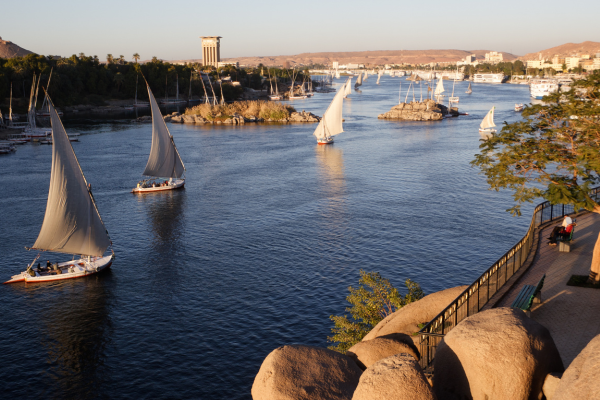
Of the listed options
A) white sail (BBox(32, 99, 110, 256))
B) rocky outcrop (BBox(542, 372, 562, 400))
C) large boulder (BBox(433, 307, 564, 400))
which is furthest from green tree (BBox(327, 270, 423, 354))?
white sail (BBox(32, 99, 110, 256))

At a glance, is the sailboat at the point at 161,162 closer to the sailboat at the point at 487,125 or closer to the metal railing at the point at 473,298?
the metal railing at the point at 473,298

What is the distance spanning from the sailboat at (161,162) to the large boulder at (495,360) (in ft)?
162

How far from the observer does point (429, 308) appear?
1808 centimetres

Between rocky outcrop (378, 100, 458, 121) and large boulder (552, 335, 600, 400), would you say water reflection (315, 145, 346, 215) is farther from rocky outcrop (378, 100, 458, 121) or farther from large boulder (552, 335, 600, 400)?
rocky outcrop (378, 100, 458, 121)

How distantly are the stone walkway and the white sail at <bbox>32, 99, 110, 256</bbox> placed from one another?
1045 inches

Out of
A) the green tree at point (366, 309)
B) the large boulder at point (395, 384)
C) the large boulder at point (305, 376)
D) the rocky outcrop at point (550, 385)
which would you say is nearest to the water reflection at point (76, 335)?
the green tree at point (366, 309)

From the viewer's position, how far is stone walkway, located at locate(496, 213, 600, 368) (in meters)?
15.7

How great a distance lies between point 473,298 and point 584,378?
31.0ft

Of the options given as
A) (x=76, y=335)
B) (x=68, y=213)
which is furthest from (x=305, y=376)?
(x=68, y=213)

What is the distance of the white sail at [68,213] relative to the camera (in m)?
34.5

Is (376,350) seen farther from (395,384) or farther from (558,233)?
(558,233)

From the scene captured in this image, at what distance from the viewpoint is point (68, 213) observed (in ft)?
116

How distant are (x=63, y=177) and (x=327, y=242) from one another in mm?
18741

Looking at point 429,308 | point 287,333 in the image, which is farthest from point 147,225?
point 429,308
